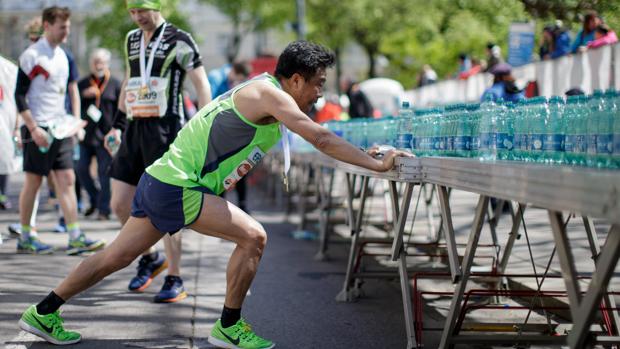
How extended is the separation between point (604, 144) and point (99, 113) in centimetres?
1059

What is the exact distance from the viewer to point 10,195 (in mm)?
19250

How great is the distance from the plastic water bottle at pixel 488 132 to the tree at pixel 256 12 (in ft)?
177

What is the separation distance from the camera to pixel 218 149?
558cm

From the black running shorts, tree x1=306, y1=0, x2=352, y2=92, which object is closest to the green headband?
the black running shorts

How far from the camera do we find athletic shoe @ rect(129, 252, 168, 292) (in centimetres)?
802

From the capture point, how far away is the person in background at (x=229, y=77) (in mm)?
14180

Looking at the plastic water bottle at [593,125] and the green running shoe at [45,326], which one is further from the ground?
the plastic water bottle at [593,125]

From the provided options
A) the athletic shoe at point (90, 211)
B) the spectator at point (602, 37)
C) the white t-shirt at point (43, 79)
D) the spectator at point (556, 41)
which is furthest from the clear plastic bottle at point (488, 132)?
the spectator at point (556, 41)

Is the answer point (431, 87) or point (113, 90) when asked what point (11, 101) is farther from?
point (431, 87)

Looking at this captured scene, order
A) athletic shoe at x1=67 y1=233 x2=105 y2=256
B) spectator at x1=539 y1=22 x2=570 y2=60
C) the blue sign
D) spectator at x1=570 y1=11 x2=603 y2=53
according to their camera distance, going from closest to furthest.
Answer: athletic shoe at x1=67 y1=233 x2=105 y2=256 → spectator at x1=570 y1=11 x2=603 y2=53 → spectator at x1=539 y1=22 x2=570 y2=60 → the blue sign

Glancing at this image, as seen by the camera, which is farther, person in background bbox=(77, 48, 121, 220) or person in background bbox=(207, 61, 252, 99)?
person in background bbox=(207, 61, 252, 99)

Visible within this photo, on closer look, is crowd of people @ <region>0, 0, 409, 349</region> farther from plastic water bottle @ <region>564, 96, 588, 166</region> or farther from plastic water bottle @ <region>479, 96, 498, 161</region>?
plastic water bottle @ <region>564, 96, 588, 166</region>

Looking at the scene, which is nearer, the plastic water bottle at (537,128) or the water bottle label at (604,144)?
the water bottle label at (604,144)

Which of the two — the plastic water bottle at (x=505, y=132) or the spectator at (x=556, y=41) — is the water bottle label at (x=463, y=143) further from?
the spectator at (x=556, y=41)
